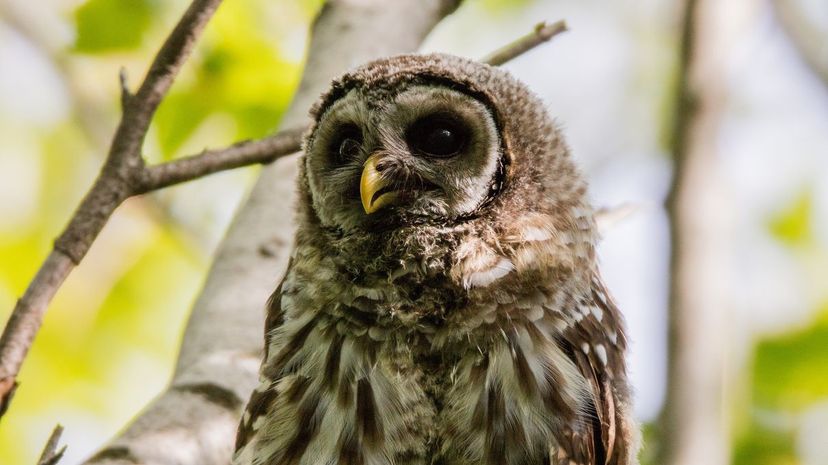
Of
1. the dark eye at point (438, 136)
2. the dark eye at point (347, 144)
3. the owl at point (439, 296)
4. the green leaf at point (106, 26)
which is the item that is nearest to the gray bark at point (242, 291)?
the owl at point (439, 296)

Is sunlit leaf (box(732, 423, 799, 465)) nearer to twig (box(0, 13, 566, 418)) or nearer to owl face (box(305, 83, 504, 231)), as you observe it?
owl face (box(305, 83, 504, 231))

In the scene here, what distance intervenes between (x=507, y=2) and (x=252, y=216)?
3690 mm

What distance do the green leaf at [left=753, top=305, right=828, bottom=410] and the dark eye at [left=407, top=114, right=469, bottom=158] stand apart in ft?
9.41

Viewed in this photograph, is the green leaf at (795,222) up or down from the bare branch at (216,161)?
up

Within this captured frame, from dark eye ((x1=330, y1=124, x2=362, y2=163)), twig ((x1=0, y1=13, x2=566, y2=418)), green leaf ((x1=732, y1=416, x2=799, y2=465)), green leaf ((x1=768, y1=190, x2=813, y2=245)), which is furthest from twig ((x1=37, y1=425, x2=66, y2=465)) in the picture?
green leaf ((x1=768, y1=190, x2=813, y2=245))

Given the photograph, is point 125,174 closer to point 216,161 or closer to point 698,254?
point 216,161

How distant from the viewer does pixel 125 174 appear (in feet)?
8.75

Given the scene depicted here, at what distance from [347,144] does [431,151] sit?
0.98 feet

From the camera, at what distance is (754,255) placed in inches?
264

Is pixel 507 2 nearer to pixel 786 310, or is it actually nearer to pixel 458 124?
pixel 786 310

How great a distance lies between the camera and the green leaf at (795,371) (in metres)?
5.36

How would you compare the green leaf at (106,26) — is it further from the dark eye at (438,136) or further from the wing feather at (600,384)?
the wing feather at (600,384)

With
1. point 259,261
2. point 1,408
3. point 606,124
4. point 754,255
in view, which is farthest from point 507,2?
point 1,408

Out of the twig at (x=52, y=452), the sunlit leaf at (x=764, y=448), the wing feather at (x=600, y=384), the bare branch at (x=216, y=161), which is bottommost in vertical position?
the twig at (x=52, y=452)
